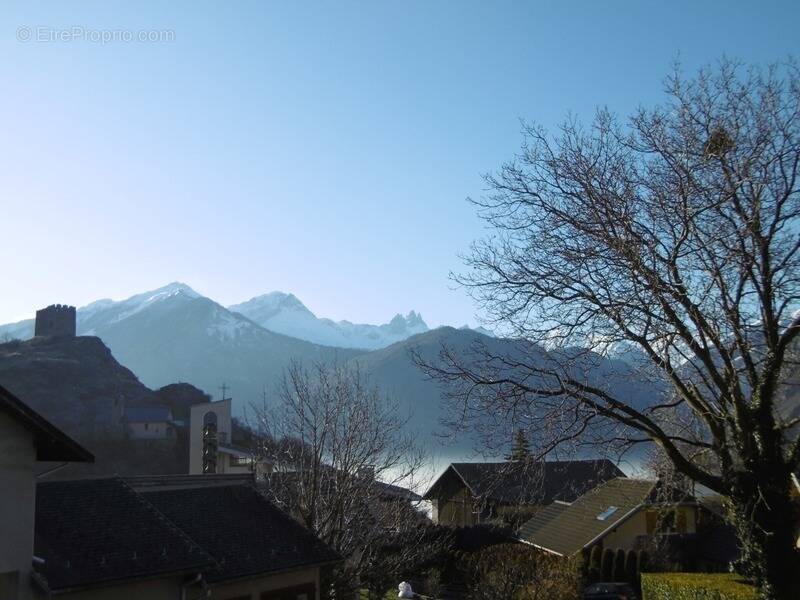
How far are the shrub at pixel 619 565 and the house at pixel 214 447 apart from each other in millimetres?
14160

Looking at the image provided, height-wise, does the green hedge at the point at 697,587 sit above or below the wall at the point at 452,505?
above

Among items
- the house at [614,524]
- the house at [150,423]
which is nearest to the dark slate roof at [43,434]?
the house at [614,524]

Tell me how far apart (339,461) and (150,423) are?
253 ft

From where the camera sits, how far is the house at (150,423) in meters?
90.1

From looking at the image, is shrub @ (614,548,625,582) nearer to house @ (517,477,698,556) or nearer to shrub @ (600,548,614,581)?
shrub @ (600,548,614,581)

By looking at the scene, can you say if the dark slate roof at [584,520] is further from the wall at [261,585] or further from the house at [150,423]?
the house at [150,423]

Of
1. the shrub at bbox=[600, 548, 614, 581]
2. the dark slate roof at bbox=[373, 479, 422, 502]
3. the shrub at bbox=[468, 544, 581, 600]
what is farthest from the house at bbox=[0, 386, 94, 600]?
the shrub at bbox=[600, 548, 614, 581]

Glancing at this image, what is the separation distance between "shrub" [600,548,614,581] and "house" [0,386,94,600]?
935 inches

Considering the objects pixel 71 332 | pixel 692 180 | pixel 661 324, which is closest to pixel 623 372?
pixel 661 324

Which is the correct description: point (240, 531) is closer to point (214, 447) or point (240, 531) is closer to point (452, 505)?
point (214, 447)

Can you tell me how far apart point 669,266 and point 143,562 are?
9821mm

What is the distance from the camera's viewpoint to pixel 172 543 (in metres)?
14.4

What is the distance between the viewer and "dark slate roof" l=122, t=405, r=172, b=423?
9206 centimetres

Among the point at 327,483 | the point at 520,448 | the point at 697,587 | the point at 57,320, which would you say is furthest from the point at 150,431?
the point at 520,448
